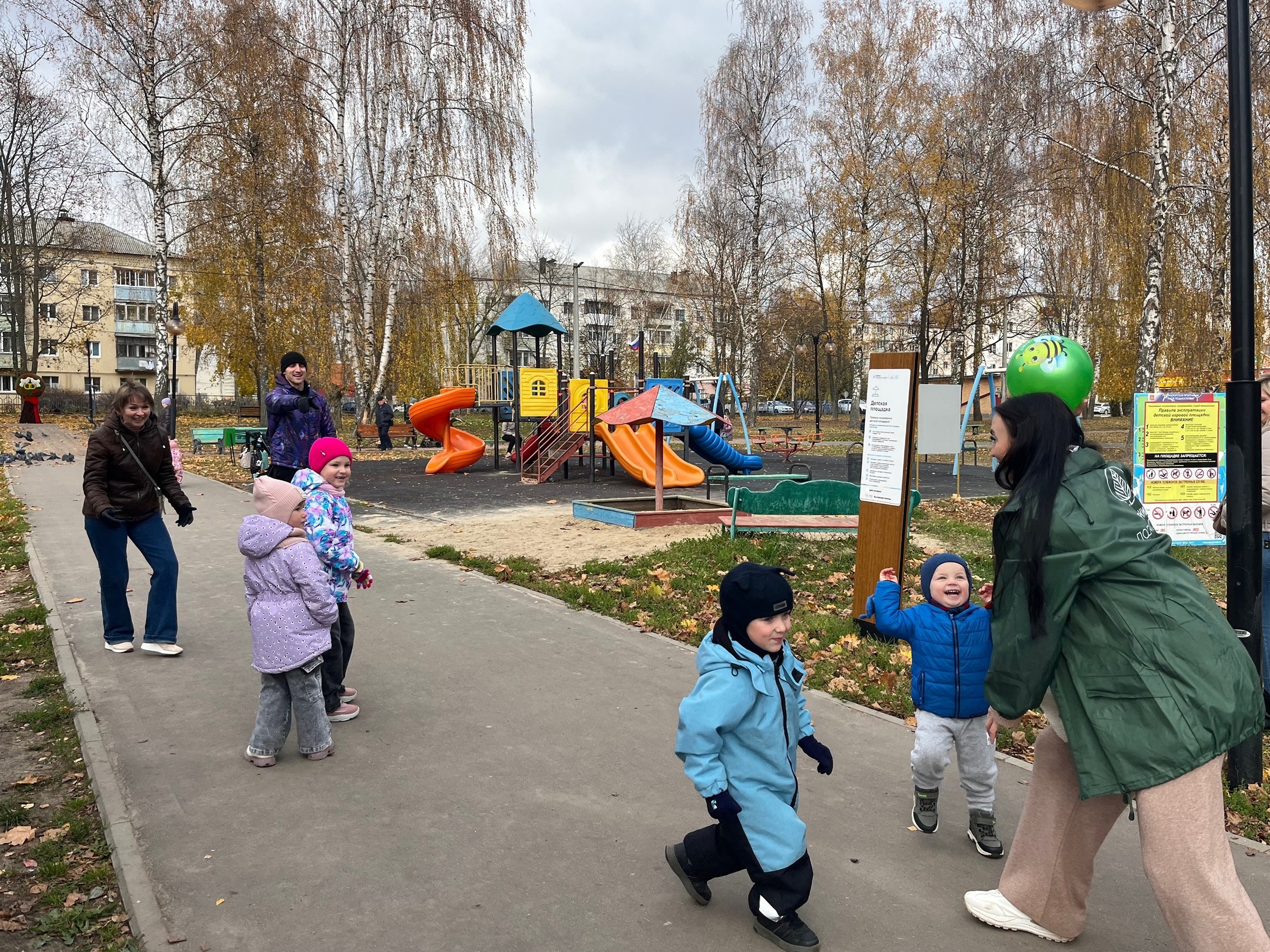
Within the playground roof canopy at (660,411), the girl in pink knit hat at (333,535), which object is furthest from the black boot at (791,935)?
the playground roof canopy at (660,411)

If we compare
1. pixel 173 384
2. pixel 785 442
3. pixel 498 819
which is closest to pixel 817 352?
pixel 785 442

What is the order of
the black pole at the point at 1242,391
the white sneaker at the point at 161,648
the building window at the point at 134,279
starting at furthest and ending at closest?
the building window at the point at 134,279
the white sneaker at the point at 161,648
the black pole at the point at 1242,391

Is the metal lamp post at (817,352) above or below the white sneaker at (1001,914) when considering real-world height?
above

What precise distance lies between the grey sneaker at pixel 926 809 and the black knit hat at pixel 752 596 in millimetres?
1274

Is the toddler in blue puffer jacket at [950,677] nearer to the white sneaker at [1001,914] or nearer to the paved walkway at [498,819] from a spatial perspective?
the paved walkway at [498,819]

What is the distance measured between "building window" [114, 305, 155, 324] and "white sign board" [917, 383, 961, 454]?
7698 cm

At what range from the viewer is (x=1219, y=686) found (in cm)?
243

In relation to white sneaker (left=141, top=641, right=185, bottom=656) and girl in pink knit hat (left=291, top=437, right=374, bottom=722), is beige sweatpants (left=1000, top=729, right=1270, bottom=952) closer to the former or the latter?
girl in pink knit hat (left=291, top=437, right=374, bottom=722)

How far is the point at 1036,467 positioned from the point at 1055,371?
579mm

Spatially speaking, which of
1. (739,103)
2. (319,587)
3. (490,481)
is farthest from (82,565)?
(739,103)

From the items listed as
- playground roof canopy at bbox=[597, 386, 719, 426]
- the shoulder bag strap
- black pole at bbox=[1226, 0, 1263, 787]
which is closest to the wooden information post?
black pole at bbox=[1226, 0, 1263, 787]

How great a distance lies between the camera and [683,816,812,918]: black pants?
2932mm

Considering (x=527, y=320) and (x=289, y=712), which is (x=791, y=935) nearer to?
(x=289, y=712)

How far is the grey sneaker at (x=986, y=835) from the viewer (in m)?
3.58
